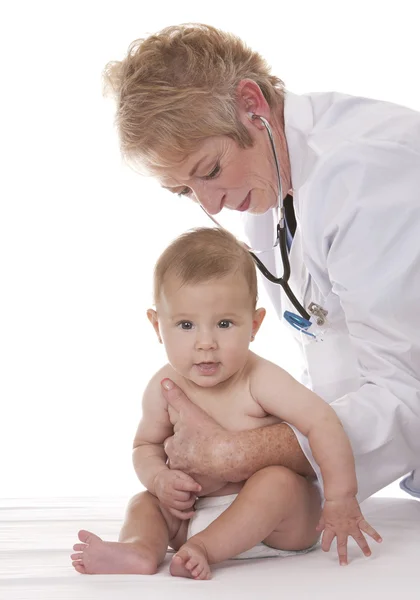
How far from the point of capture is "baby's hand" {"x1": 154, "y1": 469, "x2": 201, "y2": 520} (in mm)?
1668

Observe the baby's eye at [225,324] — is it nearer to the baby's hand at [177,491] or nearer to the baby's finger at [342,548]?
the baby's hand at [177,491]

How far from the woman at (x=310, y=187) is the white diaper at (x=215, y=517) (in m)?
0.08

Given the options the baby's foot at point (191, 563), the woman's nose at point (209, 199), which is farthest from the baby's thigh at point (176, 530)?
the woman's nose at point (209, 199)

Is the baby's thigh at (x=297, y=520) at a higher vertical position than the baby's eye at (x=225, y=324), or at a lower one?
lower

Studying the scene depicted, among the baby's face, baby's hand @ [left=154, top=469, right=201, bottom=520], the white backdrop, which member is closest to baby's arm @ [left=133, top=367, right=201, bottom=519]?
baby's hand @ [left=154, top=469, right=201, bottom=520]

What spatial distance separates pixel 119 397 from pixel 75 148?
1014 millimetres

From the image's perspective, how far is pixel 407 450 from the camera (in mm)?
1859

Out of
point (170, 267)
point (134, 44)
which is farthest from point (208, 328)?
point (134, 44)

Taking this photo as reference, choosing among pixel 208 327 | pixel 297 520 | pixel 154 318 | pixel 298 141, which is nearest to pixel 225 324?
pixel 208 327

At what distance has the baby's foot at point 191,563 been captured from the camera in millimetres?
1497

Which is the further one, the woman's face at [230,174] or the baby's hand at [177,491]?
the woman's face at [230,174]

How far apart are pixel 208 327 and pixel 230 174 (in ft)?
1.36

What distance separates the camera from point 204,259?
1.71 meters

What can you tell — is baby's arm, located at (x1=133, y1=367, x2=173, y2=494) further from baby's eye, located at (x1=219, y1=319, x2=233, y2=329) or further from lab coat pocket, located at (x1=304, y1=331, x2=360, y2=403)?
lab coat pocket, located at (x1=304, y1=331, x2=360, y2=403)
